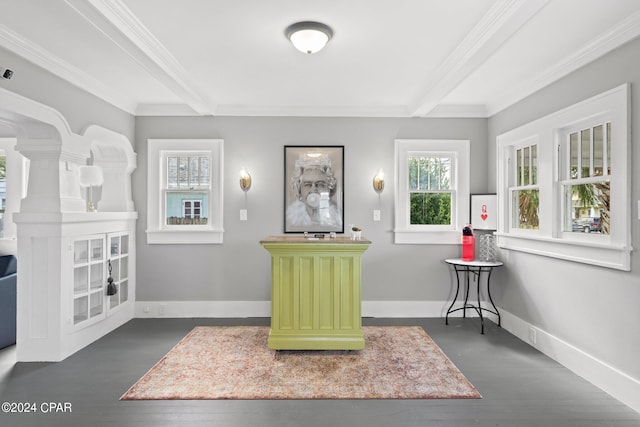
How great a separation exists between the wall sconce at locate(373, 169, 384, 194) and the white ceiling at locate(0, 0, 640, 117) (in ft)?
2.83

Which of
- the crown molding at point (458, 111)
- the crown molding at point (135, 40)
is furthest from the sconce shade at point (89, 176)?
the crown molding at point (458, 111)

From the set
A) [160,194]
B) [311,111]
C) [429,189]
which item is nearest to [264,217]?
[160,194]

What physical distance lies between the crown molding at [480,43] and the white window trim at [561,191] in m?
0.92

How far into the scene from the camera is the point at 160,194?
185 inches

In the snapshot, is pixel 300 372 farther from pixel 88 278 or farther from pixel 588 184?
pixel 588 184

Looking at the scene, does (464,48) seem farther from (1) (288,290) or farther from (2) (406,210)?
(1) (288,290)

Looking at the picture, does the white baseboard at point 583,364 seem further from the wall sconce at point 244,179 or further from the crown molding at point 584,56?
the wall sconce at point 244,179

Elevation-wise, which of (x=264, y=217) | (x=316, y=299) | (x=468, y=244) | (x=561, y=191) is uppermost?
(x=561, y=191)

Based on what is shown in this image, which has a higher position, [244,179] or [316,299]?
[244,179]

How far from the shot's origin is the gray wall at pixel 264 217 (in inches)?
185

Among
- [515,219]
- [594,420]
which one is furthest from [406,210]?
[594,420]

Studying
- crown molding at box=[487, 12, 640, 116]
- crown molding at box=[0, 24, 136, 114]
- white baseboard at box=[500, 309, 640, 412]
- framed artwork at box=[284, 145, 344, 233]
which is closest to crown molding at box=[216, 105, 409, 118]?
framed artwork at box=[284, 145, 344, 233]

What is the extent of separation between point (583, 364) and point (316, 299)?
222 cm

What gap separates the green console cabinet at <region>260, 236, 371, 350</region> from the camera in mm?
3439
